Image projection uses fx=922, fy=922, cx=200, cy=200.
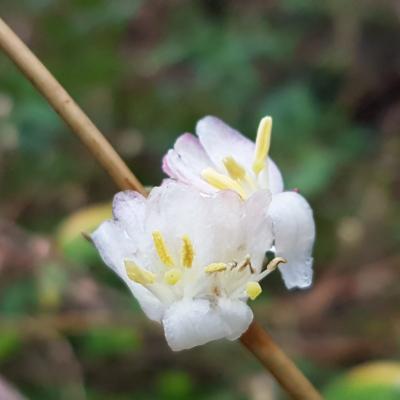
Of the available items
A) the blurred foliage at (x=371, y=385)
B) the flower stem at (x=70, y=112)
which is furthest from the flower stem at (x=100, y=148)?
the blurred foliage at (x=371, y=385)

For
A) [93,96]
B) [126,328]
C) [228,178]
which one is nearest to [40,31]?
[93,96]

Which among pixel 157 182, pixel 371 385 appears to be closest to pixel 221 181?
pixel 371 385

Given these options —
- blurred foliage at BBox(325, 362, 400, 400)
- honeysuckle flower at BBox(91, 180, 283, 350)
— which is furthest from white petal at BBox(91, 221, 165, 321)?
blurred foliage at BBox(325, 362, 400, 400)

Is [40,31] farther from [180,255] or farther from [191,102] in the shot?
[180,255]

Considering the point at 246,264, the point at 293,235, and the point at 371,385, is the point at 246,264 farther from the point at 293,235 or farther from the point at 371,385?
the point at 371,385

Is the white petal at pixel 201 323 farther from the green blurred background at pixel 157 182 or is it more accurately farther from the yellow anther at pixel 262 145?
the green blurred background at pixel 157 182

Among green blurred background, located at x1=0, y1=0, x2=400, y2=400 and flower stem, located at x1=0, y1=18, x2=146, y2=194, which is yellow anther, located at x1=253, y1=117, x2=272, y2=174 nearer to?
flower stem, located at x1=0, y1=18, x2=146, y2=194
